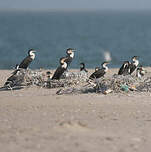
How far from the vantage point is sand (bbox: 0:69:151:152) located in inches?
327

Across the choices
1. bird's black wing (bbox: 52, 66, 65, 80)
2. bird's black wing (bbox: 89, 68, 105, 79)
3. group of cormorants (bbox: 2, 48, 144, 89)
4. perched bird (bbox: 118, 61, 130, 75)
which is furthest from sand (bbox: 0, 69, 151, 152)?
perched bird (bbox: 118, 61, 130, 75)

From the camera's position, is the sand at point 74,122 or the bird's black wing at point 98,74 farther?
the bird's black wing at point 98,74

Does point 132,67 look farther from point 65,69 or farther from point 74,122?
point 74,122

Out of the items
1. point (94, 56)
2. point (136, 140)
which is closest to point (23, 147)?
Answer: point (136, 140)

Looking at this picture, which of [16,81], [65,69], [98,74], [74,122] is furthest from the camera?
[98,74]

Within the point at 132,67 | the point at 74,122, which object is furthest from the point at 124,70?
the point at 74,122

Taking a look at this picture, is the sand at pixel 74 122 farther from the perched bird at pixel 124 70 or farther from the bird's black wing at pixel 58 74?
the perched bird at pixel 124 70

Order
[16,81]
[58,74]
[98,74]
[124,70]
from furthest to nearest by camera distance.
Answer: [124,70]
[98,74]
[58,74]
[16,81]

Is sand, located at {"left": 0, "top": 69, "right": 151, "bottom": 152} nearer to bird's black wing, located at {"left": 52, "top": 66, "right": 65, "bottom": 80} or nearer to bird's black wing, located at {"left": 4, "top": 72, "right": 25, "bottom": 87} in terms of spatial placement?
bird's black wing, located at {"left": 4, "top": 72, "right": 25, "bottom": 87}

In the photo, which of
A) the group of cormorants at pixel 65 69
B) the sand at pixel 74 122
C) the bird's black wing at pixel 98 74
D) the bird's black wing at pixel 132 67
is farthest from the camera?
the bird's black wing at pixel 132 67

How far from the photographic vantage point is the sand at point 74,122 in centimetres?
830

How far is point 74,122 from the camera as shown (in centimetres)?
956

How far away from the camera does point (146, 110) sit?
11.2 meters

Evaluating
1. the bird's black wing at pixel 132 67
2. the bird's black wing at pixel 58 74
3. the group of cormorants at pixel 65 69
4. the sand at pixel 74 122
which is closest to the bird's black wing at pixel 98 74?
the group of cormorants at pixel 65 69
